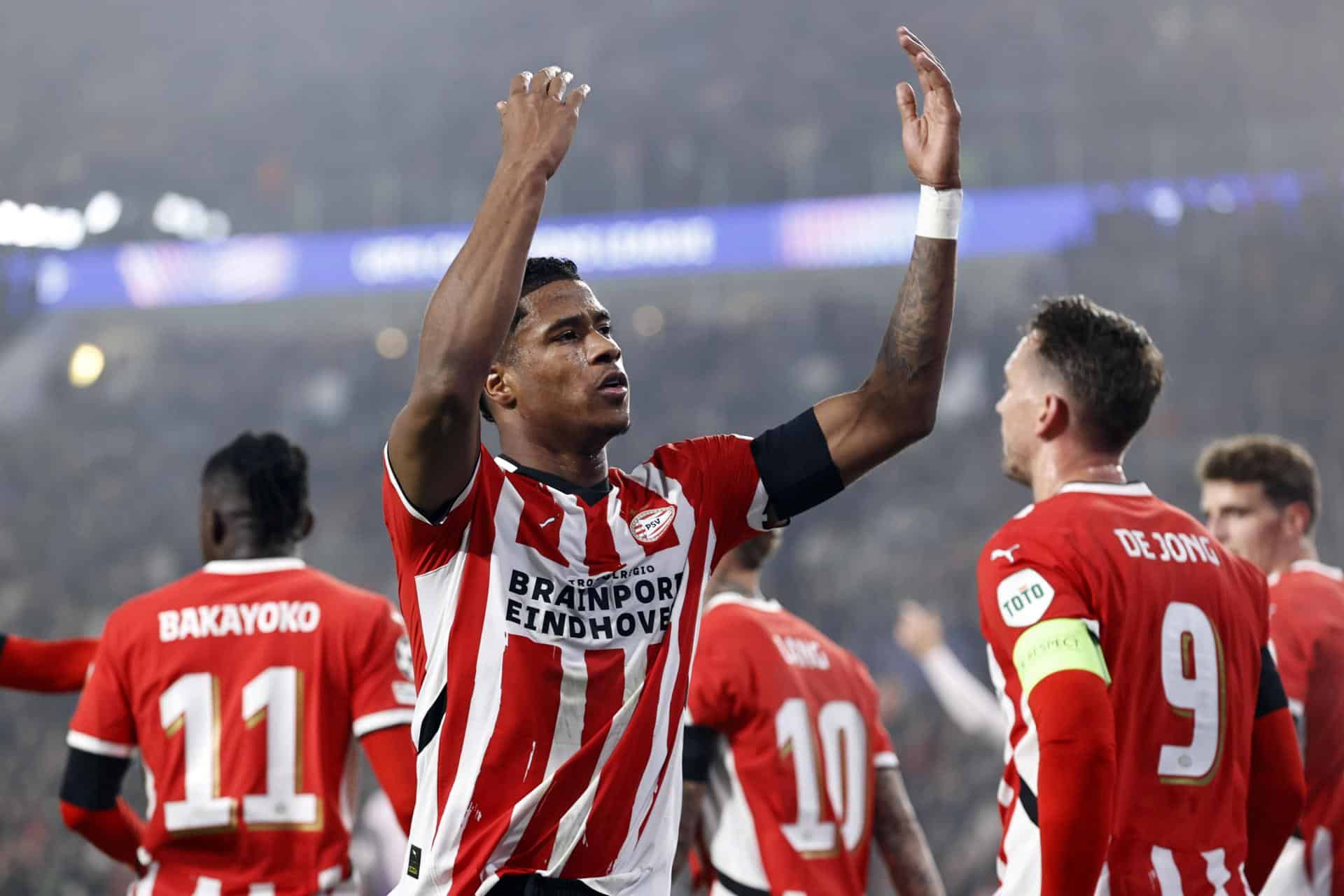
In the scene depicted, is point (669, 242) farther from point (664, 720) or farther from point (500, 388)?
point (664, 720)

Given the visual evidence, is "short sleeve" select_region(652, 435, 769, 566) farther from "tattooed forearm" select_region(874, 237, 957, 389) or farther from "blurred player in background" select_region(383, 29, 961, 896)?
"tattooed forearm" select_region(874, 237, 957, 389)

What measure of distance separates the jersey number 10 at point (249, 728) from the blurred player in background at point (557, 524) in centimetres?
139

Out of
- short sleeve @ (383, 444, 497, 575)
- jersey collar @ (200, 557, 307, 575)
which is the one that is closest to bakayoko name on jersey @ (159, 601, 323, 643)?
jersey collar @ (200, 557, 307, 575)

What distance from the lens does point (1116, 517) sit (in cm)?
269

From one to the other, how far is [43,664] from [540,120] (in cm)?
254

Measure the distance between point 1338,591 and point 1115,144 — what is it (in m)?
16.3

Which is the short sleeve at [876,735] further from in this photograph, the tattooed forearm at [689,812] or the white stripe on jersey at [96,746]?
the white stripe on jersey at [96,746]

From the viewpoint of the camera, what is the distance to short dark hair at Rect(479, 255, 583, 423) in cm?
248

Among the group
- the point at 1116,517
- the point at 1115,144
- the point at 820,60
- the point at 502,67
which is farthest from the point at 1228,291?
the point at 1116,517

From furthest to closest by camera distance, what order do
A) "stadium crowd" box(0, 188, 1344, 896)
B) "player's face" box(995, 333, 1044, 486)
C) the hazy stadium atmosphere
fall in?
1. the hazy stadium atmosphere
2. "stadium crowd" box(0, 188, 1344, 896)
3. "player's face" box(995, 333, 1044, 486)

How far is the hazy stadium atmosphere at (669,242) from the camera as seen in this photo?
53.3ft

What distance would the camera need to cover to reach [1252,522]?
4.20m

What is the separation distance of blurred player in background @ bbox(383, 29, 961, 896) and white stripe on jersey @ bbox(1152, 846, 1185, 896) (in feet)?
3.00

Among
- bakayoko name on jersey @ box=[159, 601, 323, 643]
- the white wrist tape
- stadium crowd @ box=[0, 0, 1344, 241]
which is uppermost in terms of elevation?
stadium crowd @ box=[0, 0, 1344, 241]
